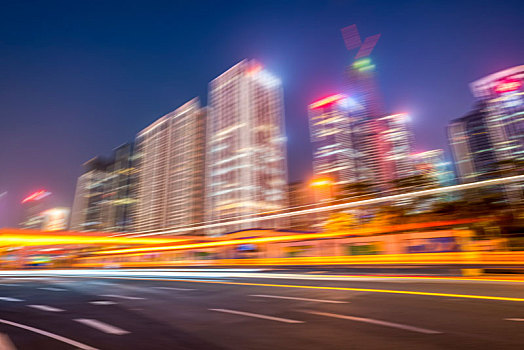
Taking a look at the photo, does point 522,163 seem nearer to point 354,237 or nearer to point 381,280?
point 354,237

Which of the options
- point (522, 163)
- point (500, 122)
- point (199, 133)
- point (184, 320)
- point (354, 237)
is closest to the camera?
point (184, 320)

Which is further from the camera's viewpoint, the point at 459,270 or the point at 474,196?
the point at 474,196

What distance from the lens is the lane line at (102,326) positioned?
20.2 ft

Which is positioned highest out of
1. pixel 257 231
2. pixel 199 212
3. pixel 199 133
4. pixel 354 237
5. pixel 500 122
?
pixel 199 133

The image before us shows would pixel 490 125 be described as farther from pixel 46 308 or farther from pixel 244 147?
pixel 46 308

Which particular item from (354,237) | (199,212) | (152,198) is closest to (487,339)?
(354,237)

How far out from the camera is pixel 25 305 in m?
10.3

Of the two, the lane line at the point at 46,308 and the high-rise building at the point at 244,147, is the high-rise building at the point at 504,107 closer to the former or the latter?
the high-rise building at the point at 244,147

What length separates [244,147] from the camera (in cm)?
16550

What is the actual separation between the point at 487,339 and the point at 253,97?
178276 mm

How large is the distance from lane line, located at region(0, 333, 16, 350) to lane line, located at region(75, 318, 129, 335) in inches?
52.8

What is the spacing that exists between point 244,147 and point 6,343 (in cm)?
16084

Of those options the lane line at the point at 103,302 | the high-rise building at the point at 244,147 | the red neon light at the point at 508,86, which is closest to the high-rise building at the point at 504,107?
the red neon light at the point at 508,86

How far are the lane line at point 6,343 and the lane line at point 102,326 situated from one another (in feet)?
4.40
